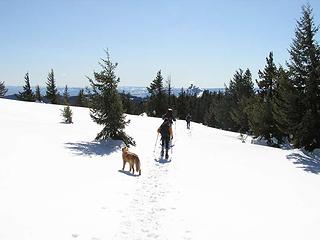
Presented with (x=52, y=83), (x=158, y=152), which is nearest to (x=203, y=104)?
(x=52, y=83)

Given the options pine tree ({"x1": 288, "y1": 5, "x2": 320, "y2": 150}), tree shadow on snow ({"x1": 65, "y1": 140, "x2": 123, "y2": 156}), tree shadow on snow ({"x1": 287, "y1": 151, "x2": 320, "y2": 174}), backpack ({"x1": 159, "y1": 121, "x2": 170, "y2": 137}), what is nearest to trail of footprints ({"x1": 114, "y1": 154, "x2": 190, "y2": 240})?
tree shadow on snow ({"x1": 65, "y1": 140, "x2": 123, "y2": 156})

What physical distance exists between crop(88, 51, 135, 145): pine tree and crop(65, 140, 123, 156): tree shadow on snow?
504 mm

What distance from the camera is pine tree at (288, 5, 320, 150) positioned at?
25078 millimetres

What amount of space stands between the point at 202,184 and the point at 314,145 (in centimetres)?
1595

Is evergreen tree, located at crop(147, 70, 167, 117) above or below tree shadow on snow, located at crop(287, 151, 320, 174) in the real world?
above

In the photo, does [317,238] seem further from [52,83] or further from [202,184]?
[52,83]

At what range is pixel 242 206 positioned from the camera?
11008 mm

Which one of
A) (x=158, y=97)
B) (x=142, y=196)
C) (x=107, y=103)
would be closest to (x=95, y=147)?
(x=107, y=103)

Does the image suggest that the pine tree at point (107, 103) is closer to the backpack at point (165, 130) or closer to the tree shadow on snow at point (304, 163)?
the backpack at point (165, 130)

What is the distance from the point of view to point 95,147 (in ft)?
58.7

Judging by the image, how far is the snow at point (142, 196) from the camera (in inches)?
321

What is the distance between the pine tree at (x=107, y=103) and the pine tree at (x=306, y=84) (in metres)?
13.3

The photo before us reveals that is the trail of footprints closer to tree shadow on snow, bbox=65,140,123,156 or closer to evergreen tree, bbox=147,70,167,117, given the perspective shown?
tree shadow on snow, bbox=65,140,123,156

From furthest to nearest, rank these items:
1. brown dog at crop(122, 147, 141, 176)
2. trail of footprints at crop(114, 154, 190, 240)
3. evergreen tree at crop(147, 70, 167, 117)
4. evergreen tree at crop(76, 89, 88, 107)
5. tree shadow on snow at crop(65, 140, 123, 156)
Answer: evergreen tree at crop(147, 70, 167, 117), evergreen tree at crop(76, 89, 88, 107), tree shadow on snow at crop(65, 140, 123, 156), brown dog at crop(122, 147, 141, 176), trail of footprints at crop(114, 154, 190, 240)
